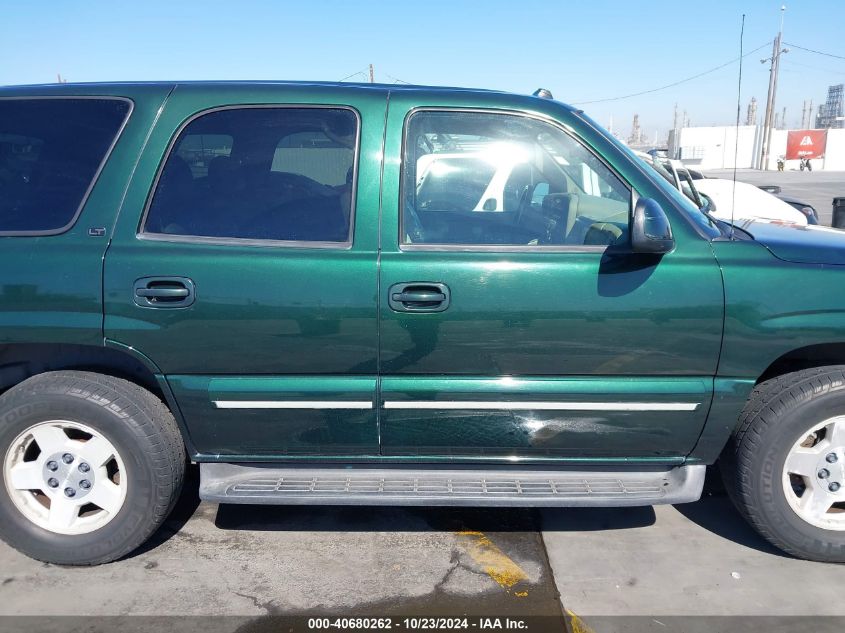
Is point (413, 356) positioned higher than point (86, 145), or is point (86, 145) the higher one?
point (86, 145)

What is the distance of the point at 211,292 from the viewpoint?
2734 millimetres

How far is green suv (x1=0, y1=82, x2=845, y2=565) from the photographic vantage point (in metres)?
2.74

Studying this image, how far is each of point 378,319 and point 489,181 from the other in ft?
2.48

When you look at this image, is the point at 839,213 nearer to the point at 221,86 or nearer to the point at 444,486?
the point at 444,486

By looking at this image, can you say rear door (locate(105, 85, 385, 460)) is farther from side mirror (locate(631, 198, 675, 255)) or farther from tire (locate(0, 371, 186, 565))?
side mirror (locate(631, 198, 675, 255))

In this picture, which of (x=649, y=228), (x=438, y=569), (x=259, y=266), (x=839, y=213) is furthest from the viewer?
(x=839, y=213)

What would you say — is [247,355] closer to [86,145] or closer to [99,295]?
[99,295]

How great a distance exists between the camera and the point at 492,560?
122 inches

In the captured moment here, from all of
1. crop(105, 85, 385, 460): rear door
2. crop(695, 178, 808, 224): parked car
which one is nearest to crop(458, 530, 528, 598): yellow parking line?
crop(105, 85, 385, 460): rear door

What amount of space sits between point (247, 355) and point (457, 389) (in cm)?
83

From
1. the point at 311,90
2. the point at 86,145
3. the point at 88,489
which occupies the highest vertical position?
the point at 311,90

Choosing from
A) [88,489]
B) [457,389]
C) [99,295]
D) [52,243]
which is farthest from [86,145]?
[457,389]

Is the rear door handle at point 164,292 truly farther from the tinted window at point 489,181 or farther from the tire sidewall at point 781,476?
the tire sidewall at point 781,476

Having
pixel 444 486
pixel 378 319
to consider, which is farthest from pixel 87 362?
pixel 444 486
